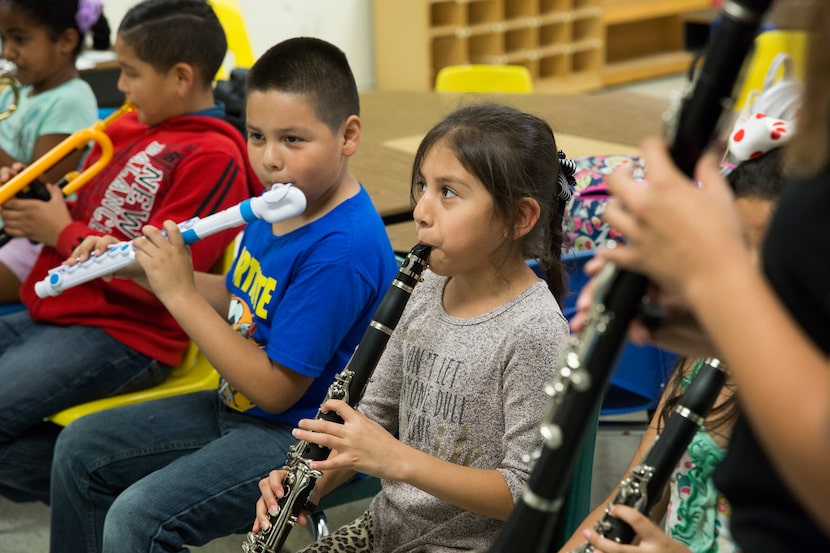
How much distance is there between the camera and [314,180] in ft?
5.06

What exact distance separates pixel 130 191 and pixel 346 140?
52cm

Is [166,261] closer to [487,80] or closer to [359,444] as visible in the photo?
[359,444]

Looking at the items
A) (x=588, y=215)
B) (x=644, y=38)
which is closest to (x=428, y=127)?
(x=588, y=215)

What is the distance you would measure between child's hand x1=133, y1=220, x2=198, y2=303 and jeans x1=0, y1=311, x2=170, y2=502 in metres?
0.40

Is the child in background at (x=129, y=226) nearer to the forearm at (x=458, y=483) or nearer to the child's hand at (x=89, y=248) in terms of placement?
the child's hand at (x=89, y=248)

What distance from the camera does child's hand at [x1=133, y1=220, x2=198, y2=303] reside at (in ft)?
4.95

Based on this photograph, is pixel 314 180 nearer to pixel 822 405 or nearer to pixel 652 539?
pixel 652 539

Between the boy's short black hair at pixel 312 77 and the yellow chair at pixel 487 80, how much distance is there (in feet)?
5.51

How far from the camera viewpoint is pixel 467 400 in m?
1.27

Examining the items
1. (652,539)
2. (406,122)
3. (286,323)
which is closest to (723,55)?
(652,539)

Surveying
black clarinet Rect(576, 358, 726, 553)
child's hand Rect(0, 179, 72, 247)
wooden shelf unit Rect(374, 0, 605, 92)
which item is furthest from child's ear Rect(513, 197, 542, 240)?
wooden shelf unit Rect(374, 0, 605, 92)

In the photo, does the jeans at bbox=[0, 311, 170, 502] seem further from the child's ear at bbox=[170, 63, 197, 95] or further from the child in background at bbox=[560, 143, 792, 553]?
the child in background at bbox=[560, 143, 792, 553]

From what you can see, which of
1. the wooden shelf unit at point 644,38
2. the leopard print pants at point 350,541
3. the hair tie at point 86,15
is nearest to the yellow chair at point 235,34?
the hair tie at point 86,15

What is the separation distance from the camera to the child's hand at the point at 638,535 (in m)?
0.94
